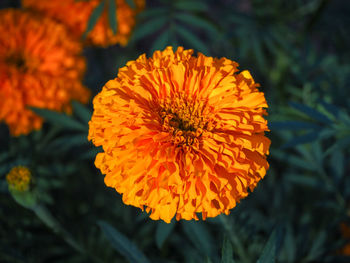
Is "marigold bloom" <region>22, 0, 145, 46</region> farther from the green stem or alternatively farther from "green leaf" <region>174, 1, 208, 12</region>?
the green stem

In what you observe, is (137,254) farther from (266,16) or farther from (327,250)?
(266,16)

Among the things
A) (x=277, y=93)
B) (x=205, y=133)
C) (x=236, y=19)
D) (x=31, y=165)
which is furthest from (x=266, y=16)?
(x=31, y=165)

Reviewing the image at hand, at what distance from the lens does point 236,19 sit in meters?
2.02

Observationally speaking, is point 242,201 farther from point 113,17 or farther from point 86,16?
point 86,16

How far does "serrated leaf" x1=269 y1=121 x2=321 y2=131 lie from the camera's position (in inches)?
45.1

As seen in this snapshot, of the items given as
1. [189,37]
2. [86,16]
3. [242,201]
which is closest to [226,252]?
[242,201]

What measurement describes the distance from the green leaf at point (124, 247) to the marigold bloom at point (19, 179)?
1.06ft

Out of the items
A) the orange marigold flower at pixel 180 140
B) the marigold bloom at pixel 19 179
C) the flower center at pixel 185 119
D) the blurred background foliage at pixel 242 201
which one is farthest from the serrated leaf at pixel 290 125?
the marigold bloom at pixel 19 179

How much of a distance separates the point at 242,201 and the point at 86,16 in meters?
1.43

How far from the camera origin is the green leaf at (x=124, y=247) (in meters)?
1.02

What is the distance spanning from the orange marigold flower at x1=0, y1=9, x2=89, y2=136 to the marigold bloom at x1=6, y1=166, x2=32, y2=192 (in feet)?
1.81

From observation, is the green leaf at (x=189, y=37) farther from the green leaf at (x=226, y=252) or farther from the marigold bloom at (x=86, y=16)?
the green leaf at (x=226, y=252)

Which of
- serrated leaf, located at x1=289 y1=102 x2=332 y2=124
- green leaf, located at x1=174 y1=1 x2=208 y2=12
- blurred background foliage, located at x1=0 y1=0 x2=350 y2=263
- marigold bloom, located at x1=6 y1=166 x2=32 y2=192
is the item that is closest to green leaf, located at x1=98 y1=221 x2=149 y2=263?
blurred background foliage, located at x1=0 y1=0 x2=350 y2=263

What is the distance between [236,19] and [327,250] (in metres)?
1.50
